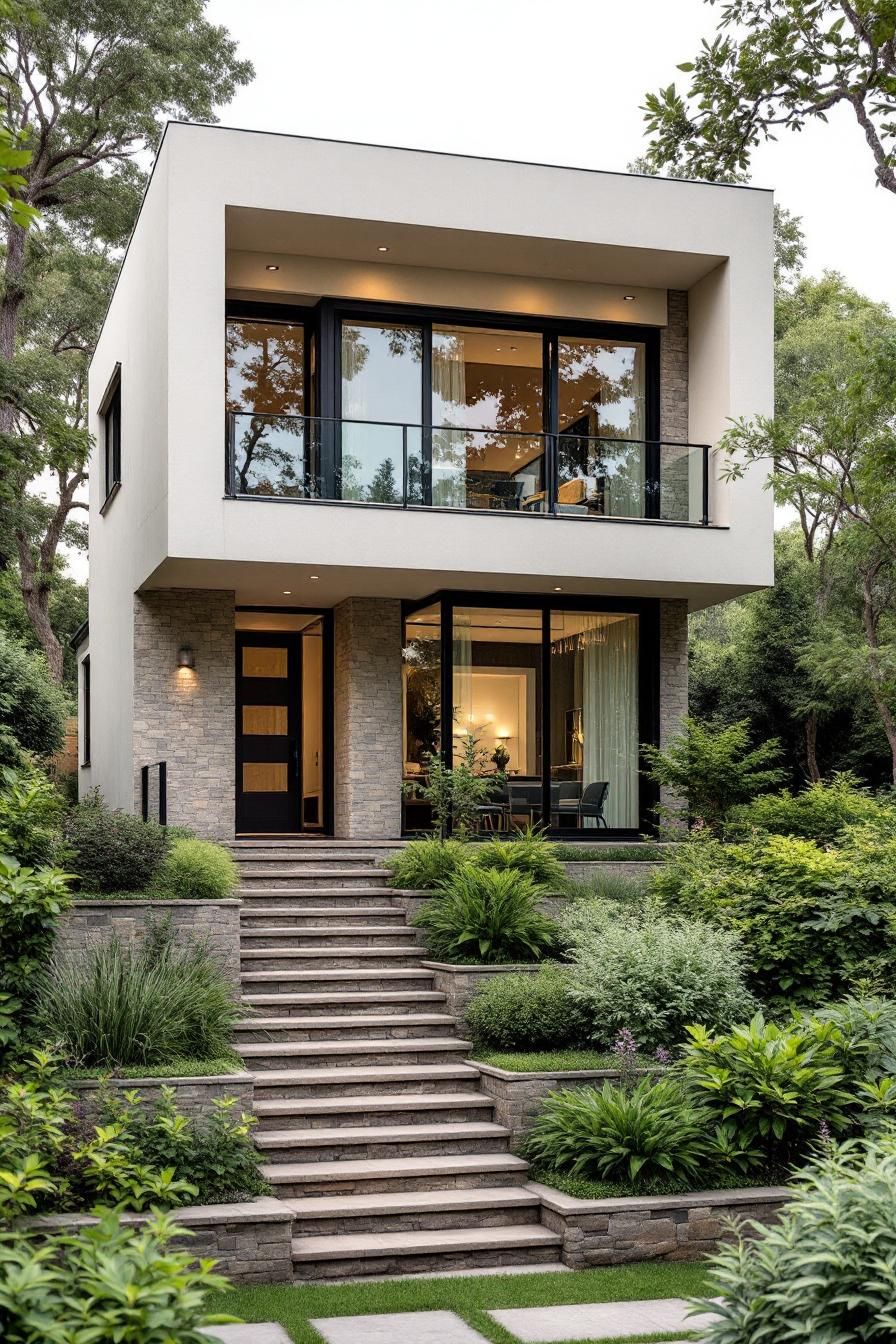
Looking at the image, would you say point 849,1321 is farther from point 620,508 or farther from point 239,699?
point 239,699

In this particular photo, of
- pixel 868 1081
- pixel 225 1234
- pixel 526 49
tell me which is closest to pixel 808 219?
pixel 526 49

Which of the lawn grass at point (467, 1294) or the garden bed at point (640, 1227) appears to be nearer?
the lawn grass at point (467, 1294)

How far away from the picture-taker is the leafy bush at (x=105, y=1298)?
135 inches

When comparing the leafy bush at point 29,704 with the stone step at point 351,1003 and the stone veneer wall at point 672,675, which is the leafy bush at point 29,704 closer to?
the stone step at point 351,1003

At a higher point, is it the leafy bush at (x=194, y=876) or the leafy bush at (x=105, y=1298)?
the leafy bush at (x=194, y=876)

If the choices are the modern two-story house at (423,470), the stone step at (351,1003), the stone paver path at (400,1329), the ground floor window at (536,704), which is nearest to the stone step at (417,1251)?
the stone paver path at (400,1329)

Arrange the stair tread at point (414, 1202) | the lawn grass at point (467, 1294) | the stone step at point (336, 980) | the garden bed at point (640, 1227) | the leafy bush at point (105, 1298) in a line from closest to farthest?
1. the leafy bush at point (105, 1298)
2. the lawn grass at point (467, 1294)
3. the garden bed at point (640, 1227)
4. the stair tread at point (414, 1202)
5. the stone step at point (336, 980)

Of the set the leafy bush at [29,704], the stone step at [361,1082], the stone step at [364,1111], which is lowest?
the stone step at [364,1111]

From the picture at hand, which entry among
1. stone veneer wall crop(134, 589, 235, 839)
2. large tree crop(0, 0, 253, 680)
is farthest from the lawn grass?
large tree crop(0, 0, 253, 680)

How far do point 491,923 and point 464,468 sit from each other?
567 centimetres

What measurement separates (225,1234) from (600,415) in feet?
37.3

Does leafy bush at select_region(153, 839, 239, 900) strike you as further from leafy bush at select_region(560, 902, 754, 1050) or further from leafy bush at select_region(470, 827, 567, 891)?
leafy bush at select_region(560, 902, 754, 1050)

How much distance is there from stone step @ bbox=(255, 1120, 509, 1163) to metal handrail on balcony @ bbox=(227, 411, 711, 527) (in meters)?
7.13

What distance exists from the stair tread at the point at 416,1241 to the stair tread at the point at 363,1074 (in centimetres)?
165
